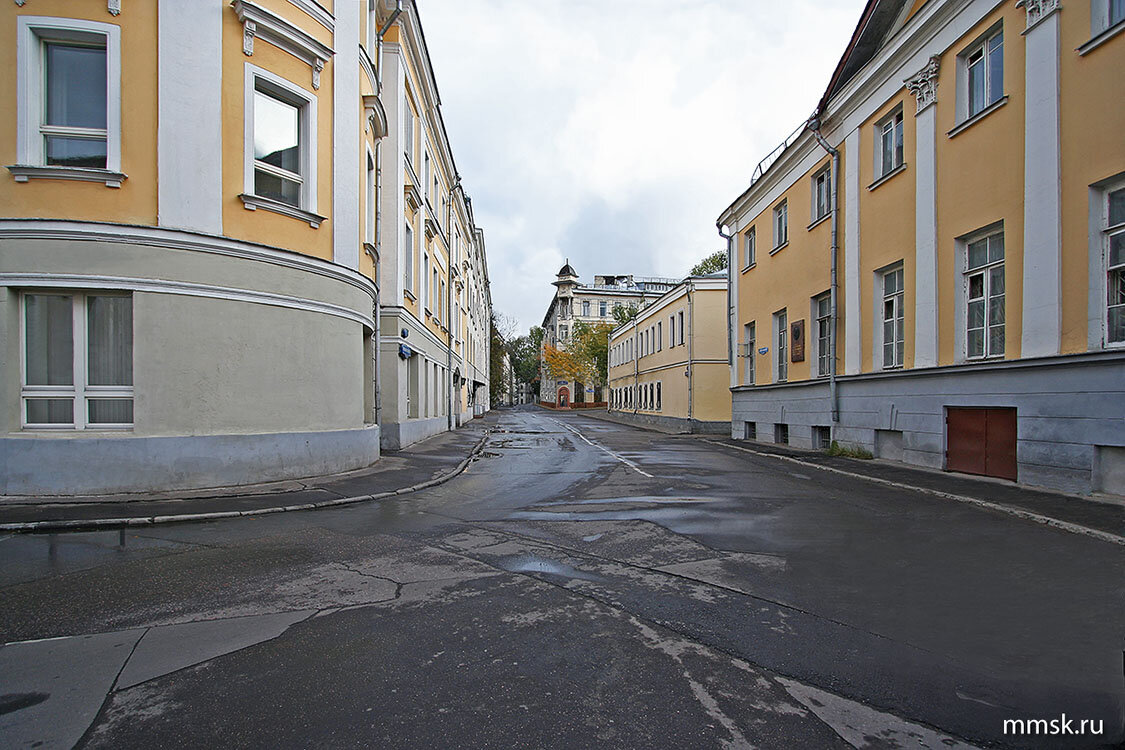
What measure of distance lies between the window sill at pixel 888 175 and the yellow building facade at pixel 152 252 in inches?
483

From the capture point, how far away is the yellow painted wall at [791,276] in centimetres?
1747

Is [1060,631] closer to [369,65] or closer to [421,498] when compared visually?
[421,498]

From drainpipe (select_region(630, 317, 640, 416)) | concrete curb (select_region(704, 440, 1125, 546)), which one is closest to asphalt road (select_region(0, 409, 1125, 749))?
concrete curb (select_region(704, 440, 1125, 546))

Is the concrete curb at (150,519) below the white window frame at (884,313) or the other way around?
below

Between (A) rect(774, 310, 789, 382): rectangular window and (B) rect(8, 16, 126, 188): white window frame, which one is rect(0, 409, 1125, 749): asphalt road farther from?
(A) rect(774, 310, 789, 382): rectangular window

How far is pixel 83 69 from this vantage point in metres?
Answer: 9.36

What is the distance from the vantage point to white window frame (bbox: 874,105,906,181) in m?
14.0

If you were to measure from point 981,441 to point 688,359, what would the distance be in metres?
19.5

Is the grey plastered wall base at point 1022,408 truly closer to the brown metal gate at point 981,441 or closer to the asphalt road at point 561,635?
the brown metal gate at point 981,441

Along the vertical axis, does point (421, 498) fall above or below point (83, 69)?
below

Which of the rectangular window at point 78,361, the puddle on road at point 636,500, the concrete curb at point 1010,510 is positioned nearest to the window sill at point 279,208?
the rectangular window at point 78,361

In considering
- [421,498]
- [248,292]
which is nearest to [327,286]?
[248,292]

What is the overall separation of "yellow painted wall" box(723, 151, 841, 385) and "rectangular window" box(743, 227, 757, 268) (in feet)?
1.33

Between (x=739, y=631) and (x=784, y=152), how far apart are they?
61.2 feet
